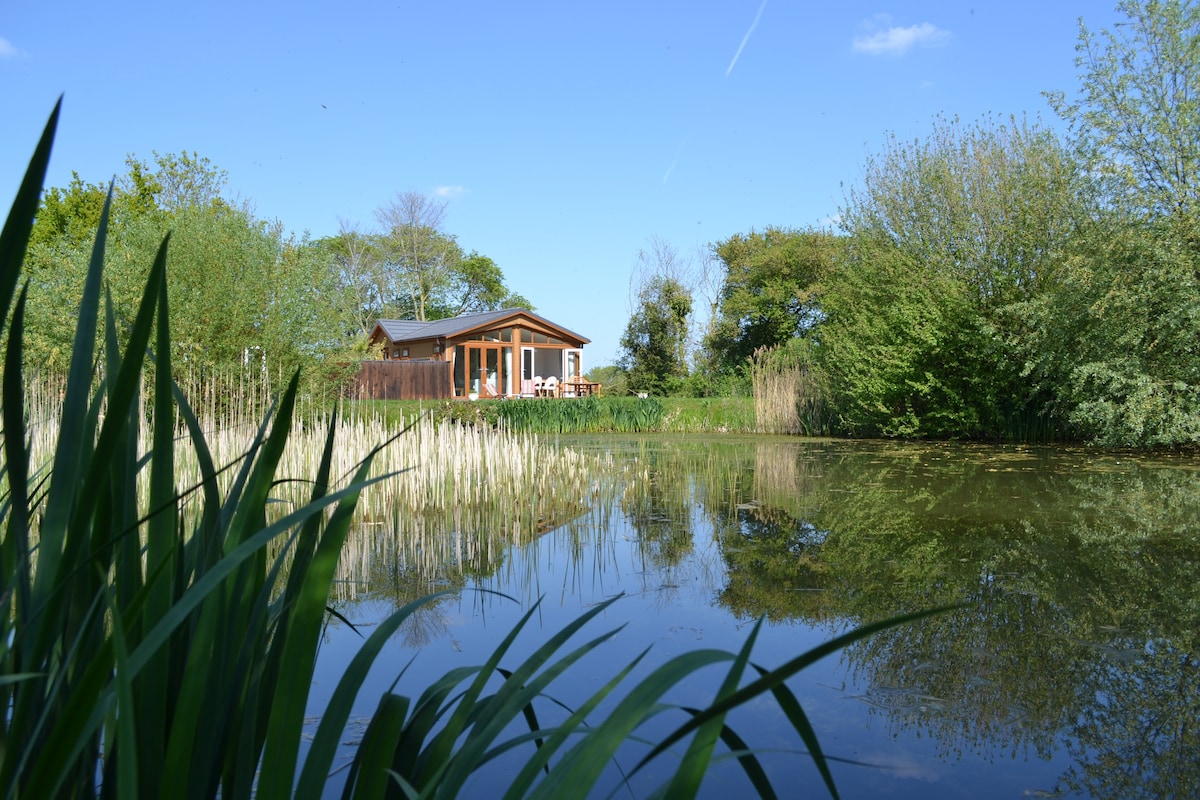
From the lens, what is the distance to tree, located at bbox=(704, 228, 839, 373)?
99.0 ft

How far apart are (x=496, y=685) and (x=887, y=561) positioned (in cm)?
303

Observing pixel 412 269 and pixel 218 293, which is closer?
pixel 218 293

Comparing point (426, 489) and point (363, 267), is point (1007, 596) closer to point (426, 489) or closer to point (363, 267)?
point (426, 489)

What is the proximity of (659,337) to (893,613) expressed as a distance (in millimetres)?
26373

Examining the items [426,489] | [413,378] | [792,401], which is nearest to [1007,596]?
[426,489]

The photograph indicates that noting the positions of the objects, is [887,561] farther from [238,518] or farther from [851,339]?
[851,339]

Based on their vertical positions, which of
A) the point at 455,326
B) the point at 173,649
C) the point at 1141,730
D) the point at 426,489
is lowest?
the point at 1141,730

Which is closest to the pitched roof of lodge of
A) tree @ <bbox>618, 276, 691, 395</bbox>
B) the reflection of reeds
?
tree @ <bbox>618, 276, 691, 395</bbox>

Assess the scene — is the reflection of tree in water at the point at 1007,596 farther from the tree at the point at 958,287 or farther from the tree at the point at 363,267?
the tree at the point at 363,267

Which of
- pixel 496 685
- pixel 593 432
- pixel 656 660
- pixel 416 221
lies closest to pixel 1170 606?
pixel 656 660

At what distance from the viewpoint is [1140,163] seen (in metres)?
12.2

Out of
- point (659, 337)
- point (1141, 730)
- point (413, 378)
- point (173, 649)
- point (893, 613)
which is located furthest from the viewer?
point (659, 337)

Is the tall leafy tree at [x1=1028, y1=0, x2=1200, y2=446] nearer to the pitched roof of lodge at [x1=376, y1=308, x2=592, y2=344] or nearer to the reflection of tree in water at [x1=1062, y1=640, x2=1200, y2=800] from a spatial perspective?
the reflection of tree in water at [x1=1062, y1=640, x2=1200, y2=800]

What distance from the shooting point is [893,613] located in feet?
13.2
